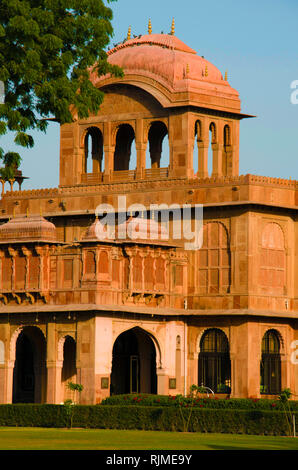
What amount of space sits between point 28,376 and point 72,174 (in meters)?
9.81

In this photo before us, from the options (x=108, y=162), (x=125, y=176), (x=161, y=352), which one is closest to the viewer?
(x=161, y=352)

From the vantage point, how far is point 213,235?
5850 centimetres

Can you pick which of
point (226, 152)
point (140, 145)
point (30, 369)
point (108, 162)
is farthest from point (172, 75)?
point (30, 369)

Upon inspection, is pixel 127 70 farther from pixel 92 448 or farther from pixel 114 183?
pixel 92 448

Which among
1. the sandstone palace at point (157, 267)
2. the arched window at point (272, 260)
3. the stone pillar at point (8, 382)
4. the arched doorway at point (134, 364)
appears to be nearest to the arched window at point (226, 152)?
the sandstone palace at point (157, 267)

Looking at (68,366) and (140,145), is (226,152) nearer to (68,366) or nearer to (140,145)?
(140,145)

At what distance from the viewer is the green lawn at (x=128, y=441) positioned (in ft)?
121

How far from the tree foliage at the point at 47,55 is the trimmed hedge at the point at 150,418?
12.1 metres

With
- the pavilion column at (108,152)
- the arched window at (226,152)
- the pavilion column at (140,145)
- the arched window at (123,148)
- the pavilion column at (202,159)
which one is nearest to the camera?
the pavilion column at (202,159)

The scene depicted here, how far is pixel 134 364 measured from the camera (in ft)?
197

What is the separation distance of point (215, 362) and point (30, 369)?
32.4 ft

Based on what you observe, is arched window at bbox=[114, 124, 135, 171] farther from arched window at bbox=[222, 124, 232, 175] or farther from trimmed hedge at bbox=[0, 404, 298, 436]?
trimmed hedge at bbox=[0, 404, 298, 436]

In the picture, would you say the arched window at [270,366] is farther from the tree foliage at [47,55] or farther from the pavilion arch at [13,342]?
the tree foliage at [47,55]

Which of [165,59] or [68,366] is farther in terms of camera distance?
[165,59]
